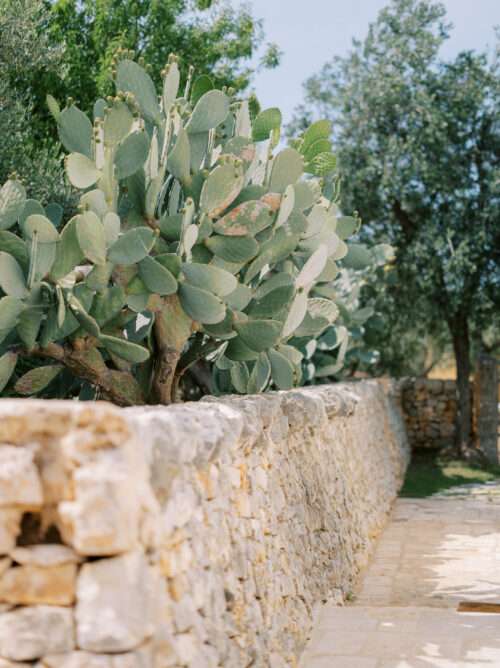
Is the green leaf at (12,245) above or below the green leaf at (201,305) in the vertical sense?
above

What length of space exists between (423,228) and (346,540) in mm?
8393

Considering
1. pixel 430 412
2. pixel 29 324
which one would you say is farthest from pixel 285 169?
pixel 430 412

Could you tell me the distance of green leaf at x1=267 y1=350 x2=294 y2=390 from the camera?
22.6 feet

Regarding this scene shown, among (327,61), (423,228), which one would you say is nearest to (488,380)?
(423,228)

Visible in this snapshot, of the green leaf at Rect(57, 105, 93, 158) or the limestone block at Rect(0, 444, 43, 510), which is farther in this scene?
the green leaf at Rect(57, 105, 93, 158)

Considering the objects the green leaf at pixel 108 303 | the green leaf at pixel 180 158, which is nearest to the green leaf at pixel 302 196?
the green leaf at pixel 180 158

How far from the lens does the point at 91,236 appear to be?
533 centimetres

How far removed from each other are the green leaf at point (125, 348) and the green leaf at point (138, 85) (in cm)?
150

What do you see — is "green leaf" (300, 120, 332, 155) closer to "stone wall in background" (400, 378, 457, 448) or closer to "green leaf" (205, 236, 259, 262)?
"green leaf" (205, 236, 259, 262)

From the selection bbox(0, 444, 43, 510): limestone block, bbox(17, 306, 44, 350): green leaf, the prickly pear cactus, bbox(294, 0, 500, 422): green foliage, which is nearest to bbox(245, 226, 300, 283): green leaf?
the prickly pear cactus

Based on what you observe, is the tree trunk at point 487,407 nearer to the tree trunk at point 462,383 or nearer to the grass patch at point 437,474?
the tree trunk at point 462,383

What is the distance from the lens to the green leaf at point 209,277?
5770 millimetres

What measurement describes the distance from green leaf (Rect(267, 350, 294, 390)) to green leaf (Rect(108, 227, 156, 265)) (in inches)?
64.7

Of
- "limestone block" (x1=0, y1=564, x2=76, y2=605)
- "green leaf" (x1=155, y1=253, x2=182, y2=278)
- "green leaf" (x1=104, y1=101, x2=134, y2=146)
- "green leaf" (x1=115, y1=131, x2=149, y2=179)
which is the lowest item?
"limestone block" (x1=0, y1=564, x2=76, y2=605)
